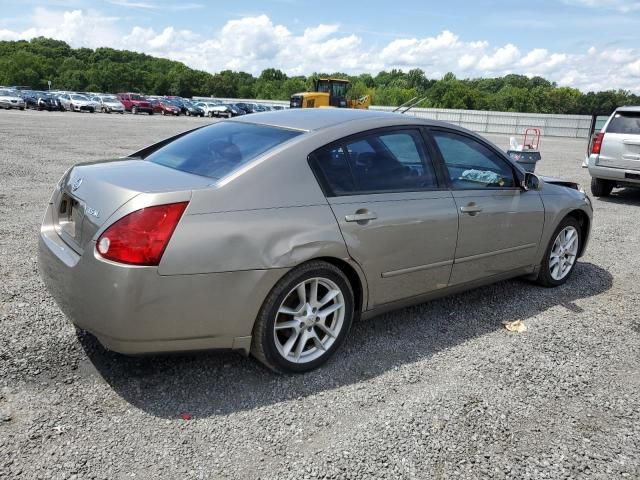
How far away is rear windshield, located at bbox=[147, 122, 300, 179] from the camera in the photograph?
338 cm

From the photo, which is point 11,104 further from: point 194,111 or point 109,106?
point 194,111

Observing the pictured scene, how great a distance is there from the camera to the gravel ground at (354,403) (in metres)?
2.64

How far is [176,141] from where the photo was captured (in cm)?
412

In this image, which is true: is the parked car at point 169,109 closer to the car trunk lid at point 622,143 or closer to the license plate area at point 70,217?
the car trunk lid at point 622,143

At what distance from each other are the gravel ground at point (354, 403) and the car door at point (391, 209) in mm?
514

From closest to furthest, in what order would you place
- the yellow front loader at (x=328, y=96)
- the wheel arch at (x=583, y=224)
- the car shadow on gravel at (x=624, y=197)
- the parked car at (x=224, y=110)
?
the wheel arch at (x=583, y=224), the car shadow on gravel at (x=624, y=197), the yellow front loader at (x=328, y=96), the parked car at (x=224, y=110)

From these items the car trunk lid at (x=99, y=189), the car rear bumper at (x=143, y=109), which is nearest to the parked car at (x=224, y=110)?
the car rear bumper at (x=143, y=109)

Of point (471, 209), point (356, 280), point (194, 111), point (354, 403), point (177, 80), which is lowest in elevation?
point (354, 403)

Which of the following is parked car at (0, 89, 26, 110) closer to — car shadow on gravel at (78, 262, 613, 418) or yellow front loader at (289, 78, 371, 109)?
yellow front loader at (289, 78, 371, 109)

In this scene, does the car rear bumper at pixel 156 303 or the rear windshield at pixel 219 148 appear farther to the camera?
the rear windshield at pixel 219 148

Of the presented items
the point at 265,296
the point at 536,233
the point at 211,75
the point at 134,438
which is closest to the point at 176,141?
the point at 265,296

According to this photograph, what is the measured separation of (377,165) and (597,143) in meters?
8.61

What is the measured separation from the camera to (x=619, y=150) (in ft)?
33.8

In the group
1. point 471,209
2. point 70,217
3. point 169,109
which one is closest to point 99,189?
point 70,217
